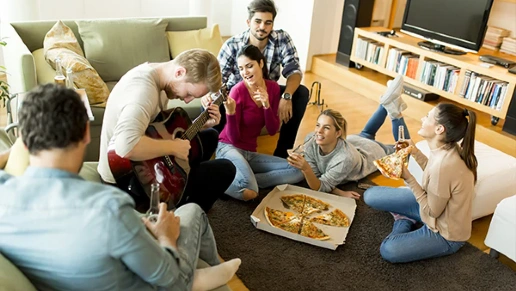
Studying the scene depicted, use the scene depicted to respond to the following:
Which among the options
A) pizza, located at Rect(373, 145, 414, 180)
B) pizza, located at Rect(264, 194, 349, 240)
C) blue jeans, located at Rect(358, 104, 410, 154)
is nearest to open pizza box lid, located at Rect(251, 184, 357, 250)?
pizza, located at Rect(264, 194, 349, 240)

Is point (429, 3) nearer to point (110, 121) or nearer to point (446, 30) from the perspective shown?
point (446, 30)

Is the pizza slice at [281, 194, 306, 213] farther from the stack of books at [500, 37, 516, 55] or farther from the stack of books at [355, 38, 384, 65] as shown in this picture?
the stack of books at [500, 37, 516, 55]

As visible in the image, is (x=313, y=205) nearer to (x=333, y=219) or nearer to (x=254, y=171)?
(x=333, y=219)

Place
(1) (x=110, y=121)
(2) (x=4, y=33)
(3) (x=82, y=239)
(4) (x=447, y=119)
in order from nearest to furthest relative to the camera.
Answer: (3) (x=82, y=239) < (1) (x=110, y=121) < (4) (x=447, y=119) < (2) (x=4, y=33)

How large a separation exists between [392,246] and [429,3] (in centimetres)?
287

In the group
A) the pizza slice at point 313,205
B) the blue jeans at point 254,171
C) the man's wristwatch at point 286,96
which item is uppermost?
the man's wristwatch at point 286,96

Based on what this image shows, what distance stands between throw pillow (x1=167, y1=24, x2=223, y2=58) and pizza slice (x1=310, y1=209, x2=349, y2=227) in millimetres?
1489

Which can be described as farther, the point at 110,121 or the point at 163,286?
the point at 110,121

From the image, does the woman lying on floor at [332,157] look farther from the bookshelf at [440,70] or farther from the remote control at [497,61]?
the remote control at [497,61]

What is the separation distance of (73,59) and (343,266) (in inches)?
73.6

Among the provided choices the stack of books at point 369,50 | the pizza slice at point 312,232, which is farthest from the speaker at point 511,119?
the pizza slice at point 312,232

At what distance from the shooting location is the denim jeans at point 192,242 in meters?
1.44

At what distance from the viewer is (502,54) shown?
4.15 meters

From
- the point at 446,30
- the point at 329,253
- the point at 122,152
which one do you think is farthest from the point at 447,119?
the point at 446,30
